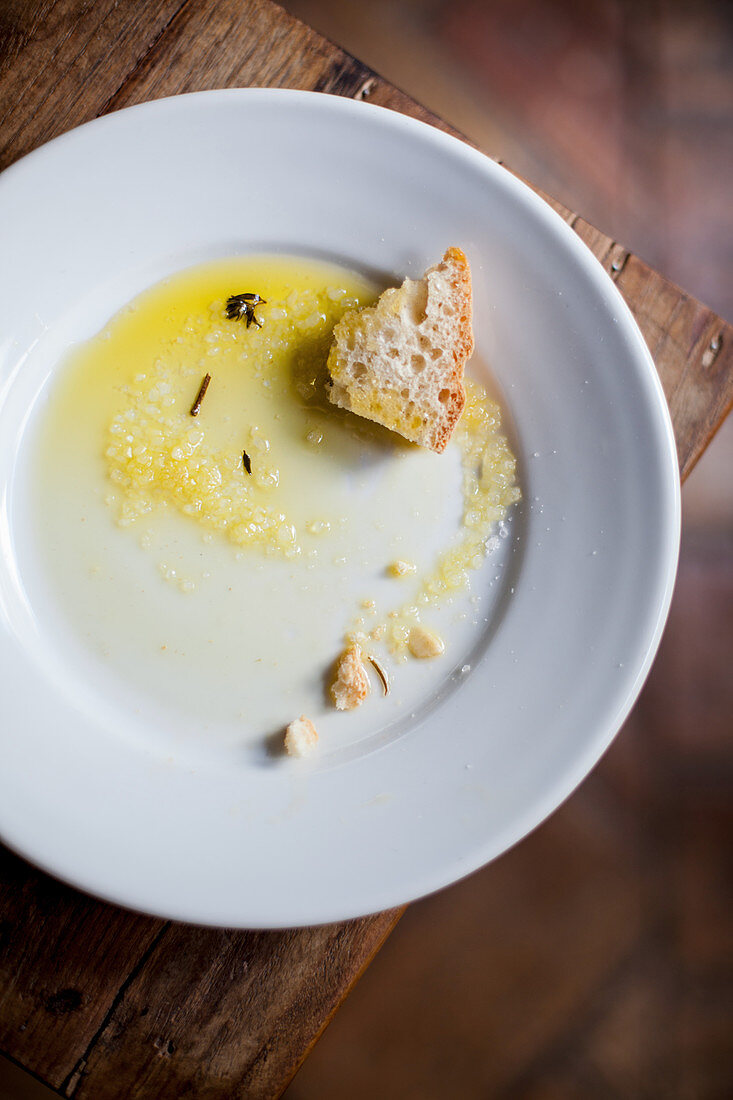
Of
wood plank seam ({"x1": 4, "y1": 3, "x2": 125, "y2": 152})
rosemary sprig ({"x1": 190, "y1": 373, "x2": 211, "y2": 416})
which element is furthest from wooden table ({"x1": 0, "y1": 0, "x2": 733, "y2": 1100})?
rosemary sprig ({"x1": 190, "y1": 373, "x2": 211, "y2": 416})

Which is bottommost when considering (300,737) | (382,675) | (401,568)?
(300,737)

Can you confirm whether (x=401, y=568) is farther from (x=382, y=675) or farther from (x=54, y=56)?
(x=54, y=56)

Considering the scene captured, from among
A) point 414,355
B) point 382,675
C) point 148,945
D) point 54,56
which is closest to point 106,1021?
point 148,945

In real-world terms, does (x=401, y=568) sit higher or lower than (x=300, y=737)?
higher

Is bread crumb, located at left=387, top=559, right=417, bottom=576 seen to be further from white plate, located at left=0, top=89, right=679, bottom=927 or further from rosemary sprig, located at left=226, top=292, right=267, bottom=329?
rosemary sprig, located at left=226, top=292, right=267, bottom=329

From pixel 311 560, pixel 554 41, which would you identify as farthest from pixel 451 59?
pixel 311 560

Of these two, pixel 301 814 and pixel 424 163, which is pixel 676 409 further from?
pixel 301 814

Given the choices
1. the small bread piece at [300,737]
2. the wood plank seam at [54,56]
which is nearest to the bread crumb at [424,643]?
the small bread piece at [300,737]
